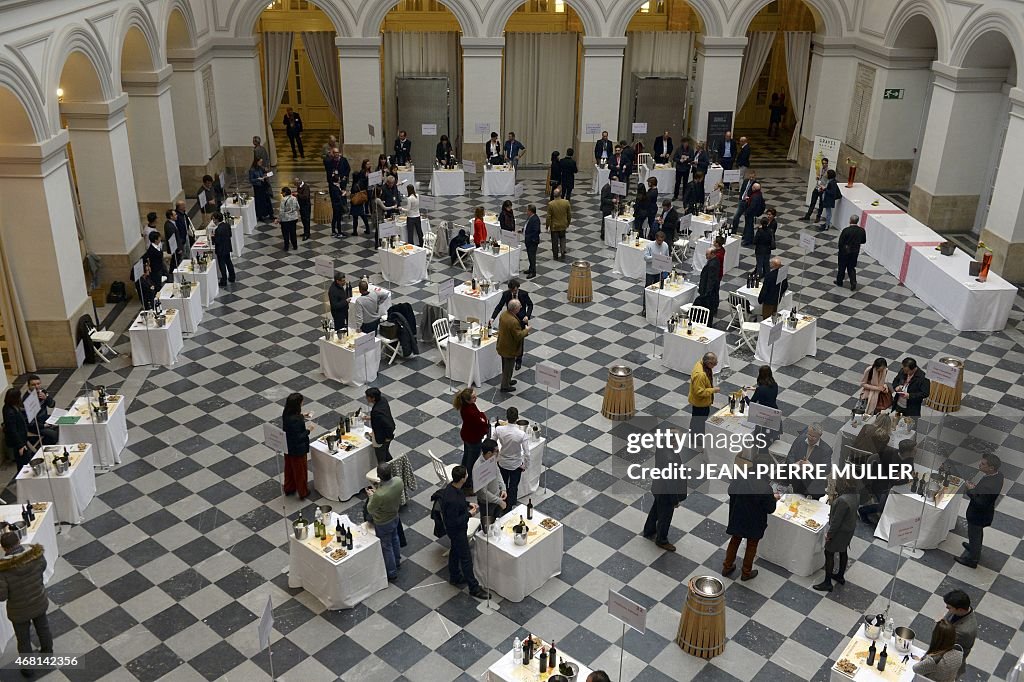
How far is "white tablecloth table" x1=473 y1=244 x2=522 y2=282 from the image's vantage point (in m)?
17.0

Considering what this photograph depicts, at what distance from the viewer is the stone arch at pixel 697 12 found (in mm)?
22781

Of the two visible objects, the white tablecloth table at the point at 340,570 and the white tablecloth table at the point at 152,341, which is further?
the white tablecloth table at the point at 152,341

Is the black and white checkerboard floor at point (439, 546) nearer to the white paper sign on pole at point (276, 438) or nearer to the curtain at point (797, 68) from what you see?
the white paper sign on pole at point (276, 438)

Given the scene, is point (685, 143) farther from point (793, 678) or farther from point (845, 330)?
point (793, 678)

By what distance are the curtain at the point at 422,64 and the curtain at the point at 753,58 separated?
8034mm

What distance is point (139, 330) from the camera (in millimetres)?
13852

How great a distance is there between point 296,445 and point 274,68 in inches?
704

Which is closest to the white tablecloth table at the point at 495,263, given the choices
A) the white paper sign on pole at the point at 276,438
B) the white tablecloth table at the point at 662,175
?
the white tablecloth table at the point at 662,175

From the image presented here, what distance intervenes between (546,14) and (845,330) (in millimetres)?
12964

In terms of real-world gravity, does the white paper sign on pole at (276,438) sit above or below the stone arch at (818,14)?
below

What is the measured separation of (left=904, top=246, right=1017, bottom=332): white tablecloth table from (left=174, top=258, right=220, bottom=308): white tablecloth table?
42.2ft

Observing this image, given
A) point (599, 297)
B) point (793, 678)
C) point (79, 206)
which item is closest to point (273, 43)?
point (79, 206)

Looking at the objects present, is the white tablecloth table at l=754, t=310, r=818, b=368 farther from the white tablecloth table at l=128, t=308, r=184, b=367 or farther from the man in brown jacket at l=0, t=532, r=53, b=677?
the man in brown jacket at l=0, t=532, r=53, b=677

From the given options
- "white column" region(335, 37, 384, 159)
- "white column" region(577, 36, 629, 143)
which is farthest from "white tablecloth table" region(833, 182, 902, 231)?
"white column" region(335, 37, 384, 159)
